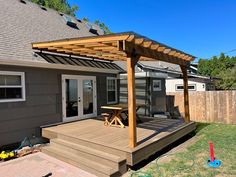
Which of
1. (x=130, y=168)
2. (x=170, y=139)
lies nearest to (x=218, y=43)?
(x=170, y=139)

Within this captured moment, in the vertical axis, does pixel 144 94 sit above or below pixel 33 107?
above

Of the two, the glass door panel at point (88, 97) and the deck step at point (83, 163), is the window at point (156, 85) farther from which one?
the deck step at point (83, 163)

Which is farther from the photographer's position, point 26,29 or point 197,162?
point 26,29

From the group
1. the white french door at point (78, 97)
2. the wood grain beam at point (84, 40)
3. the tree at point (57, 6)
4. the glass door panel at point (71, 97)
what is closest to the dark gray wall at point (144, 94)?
the white french door at point (78, 97)

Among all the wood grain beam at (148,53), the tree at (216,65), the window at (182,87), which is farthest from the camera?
the tree at (216,65)

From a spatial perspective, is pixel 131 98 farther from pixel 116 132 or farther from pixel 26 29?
pixel 26 29

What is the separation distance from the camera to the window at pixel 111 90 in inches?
408

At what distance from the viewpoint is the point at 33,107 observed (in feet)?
22.6

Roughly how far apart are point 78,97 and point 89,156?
13.1 feet

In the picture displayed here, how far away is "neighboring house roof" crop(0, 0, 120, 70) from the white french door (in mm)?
1399

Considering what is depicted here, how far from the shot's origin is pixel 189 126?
7.80 m

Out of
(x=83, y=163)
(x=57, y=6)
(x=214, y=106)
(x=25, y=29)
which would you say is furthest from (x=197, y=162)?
(x=57, y=6)

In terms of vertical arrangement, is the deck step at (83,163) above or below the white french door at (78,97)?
below

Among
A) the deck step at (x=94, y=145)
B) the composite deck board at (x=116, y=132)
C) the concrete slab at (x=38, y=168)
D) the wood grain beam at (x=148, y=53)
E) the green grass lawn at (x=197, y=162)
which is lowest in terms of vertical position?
the concrete slab at (x=38, y=168)
